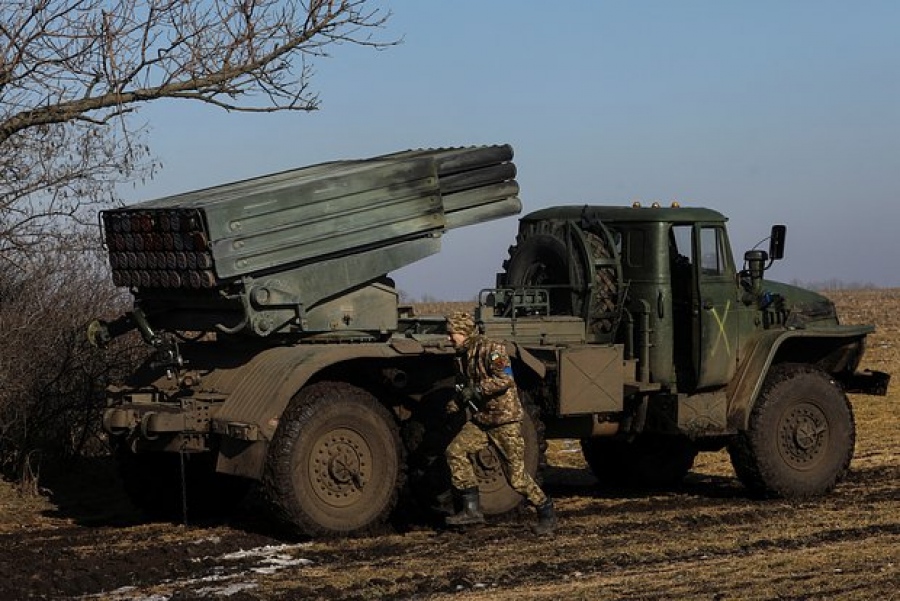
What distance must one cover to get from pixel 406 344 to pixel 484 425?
2.79 feet

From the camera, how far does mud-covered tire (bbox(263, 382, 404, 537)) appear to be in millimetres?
11422

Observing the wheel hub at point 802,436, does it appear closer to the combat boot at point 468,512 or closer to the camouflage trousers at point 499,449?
the camouflage trousers at point 499,449

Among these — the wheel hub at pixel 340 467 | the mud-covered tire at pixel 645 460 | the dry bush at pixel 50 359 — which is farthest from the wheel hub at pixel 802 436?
the dry bush at pixel 50 359

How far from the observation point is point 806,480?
45.8 ft

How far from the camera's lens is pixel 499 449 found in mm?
11867

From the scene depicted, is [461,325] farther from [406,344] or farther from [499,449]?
[499,449]

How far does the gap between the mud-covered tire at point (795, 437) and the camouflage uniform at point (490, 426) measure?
2.77 meters

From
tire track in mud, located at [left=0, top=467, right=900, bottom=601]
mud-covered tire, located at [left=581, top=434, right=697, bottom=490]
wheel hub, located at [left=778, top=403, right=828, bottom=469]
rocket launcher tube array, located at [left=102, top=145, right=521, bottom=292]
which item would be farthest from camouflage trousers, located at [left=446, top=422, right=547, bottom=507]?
mud-covered tire, located at [left=581, top=434, right=697, bottom=490]

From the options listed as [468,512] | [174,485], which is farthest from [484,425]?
[174,485]

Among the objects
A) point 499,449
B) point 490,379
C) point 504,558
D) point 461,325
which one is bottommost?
point 504,558

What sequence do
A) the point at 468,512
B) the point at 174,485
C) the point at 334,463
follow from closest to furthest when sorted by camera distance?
the point at 334,463 < the point at 468,512 < the point at 174,485

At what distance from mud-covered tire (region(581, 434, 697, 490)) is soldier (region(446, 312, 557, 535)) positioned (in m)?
3.42

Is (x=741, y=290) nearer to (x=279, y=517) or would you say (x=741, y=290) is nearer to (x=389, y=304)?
(x=389, y=304)

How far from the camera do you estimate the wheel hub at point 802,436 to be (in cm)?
1395
